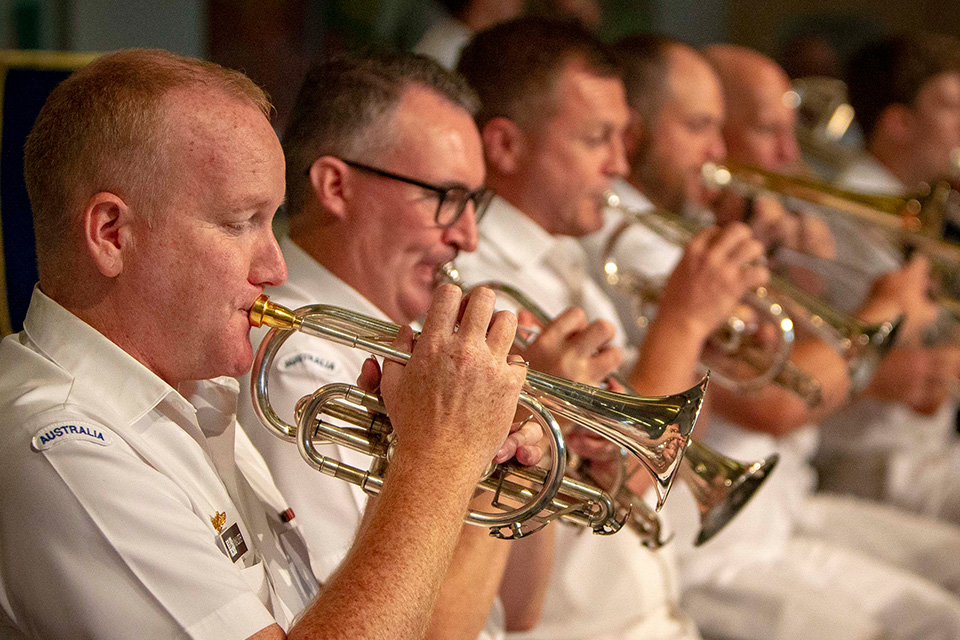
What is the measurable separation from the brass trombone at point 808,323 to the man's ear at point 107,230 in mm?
1672

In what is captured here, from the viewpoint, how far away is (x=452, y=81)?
6.85 ft

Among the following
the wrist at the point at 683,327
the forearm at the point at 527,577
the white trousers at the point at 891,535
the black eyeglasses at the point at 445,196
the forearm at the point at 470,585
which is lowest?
the white trousers at the point at 891,535

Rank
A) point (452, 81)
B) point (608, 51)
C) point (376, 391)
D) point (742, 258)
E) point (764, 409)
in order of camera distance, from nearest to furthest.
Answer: point (376, 391), point (452, 81), point (742, 258), point (608, 51), point (764, 409)

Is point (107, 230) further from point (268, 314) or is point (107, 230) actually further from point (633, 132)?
point (633, 132)

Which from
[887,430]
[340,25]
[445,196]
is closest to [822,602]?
[887,430]

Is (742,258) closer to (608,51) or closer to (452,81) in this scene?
(608,51)

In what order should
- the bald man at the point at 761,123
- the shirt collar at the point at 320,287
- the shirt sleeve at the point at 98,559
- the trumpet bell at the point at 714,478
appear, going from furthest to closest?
the bald man at the point at 761,123 → the trumpet bell at the point at 714,478 → the shirt collar at the point at 320,287 → the shirt sleeve at the point at 98,559

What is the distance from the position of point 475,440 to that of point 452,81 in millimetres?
933

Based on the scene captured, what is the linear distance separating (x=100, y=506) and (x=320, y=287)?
2.64 feet

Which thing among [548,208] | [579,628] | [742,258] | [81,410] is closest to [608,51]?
[548,208]

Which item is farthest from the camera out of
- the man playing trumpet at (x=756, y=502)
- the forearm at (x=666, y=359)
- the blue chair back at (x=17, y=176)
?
the man playing trumpet at (x=756, y=502)

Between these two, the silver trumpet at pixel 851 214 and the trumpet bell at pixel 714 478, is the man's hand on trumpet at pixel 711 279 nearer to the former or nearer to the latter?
the silver trumpet at pixel 851 214

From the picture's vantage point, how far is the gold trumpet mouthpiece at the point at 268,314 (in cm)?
145

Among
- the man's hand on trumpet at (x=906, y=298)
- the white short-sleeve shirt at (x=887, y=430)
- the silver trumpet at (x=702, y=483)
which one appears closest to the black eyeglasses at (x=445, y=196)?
the silver trumpet at (x=702, y=483)
